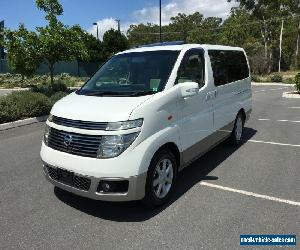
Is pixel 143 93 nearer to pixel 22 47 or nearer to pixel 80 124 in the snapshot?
pixel 80 124

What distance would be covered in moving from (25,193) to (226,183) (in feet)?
9.88

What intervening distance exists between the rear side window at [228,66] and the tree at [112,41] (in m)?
34.1

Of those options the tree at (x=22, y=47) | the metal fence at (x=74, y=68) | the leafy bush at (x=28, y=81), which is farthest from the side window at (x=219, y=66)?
the metal fence at (x=74, y=68)

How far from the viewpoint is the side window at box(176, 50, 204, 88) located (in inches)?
205

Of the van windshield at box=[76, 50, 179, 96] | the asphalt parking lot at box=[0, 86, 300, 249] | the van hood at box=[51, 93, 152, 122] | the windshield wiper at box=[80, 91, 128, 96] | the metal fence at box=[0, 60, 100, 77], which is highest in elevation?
the metal fence at box=[0, 60, 100, 77]

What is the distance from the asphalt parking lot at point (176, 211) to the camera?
158 inches

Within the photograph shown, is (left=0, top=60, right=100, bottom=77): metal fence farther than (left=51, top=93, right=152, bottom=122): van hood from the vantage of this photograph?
Yes

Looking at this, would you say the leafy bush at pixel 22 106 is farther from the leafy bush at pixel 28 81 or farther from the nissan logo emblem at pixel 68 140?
the leafy bush at pixel 28 81

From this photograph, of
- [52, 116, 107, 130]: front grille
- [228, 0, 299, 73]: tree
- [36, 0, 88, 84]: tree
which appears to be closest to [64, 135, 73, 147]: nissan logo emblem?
[52, 116, 107, 130]: front grille

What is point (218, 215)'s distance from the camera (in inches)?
177

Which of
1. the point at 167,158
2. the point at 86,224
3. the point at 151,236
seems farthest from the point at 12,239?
the point at 167,158

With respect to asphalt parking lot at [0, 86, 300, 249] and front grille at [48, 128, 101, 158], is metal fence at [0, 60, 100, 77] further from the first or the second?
front grille at [48, 128, 101, 158]

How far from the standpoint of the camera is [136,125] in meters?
4.20

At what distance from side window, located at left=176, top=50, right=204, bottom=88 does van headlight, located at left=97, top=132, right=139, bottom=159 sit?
4.50ft
